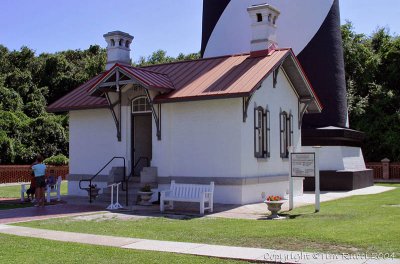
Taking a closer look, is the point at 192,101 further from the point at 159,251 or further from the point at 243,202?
the point at 159,251

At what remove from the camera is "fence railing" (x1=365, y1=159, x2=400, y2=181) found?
34406 millimetres

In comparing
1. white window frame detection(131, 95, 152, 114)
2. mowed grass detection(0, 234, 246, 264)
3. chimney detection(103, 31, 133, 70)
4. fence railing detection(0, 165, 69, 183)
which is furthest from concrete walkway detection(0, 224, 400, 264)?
fence railing detection(0, 165, 69, 183)

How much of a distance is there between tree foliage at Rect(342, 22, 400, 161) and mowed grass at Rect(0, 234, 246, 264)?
97.3ft

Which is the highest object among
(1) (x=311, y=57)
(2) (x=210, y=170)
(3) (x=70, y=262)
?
(1) (x=311, y=57)

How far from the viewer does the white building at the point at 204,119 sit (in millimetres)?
16172

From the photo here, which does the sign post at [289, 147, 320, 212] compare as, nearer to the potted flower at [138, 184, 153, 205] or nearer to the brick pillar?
the potted flower at [138, 184, 153, 205]

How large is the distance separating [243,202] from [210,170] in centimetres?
143

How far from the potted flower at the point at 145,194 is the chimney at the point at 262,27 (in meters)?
6.12

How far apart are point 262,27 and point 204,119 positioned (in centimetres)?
434

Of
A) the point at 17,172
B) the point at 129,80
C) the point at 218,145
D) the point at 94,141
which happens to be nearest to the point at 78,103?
the point at 94,141

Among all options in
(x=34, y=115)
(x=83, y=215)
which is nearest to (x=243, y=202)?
(x=83, y=215)

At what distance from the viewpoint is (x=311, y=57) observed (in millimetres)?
23500

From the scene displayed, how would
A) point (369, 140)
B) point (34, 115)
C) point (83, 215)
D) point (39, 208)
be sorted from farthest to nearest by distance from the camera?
point (34, 115)
point (369, 140)
point (39, 208)
point (83, 215)

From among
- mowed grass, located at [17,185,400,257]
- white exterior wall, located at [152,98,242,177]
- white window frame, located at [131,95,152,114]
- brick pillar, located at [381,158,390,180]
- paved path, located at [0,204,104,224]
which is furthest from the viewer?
brick pillar, located at [381,158,390,180]
